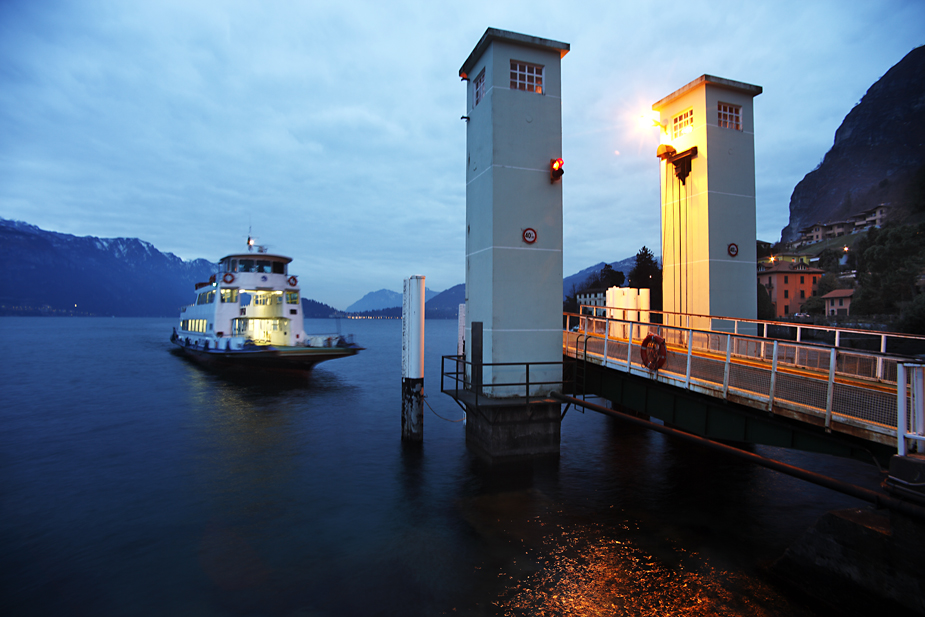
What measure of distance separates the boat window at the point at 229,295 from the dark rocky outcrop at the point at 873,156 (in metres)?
159

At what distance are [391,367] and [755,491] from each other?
45.5 metres

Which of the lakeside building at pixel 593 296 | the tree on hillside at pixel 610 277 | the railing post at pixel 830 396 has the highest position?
the tree on hillside at pixel 610 277

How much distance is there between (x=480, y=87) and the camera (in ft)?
49.9

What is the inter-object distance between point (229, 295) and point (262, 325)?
3.57 meters

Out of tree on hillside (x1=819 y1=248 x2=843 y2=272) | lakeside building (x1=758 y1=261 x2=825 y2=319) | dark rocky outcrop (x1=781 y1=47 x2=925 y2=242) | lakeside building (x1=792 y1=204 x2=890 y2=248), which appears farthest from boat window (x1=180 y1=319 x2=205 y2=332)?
dark rocky outcrop (x1=781 y1=47 x2=925 y2=242)

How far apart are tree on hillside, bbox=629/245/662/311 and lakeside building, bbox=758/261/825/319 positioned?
29876mm

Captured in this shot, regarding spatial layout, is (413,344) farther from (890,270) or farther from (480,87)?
(890,270)

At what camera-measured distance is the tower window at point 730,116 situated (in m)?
17.8

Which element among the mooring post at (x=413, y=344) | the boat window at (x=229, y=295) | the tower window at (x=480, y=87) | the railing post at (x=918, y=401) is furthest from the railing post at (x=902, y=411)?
the boat window at (x=229, y=295)

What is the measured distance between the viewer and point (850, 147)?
156625 millimetres

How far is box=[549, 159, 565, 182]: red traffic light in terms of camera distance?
14.3 metres

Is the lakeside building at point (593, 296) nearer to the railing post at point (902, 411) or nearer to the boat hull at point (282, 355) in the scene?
the boat hull at point (282, 355)

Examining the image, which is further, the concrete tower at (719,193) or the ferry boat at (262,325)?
the ferry boat at (262,325)

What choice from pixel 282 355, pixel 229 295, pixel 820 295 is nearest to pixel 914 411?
pixel 282 355
